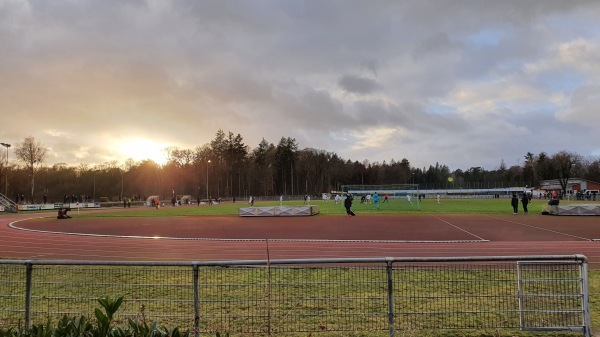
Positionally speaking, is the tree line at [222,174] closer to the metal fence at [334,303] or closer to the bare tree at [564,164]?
the bare tree at [564,164]

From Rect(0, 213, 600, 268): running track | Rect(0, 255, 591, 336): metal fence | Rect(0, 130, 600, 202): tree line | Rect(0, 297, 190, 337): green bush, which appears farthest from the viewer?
Rect(0, 130, 600, 202): tree line

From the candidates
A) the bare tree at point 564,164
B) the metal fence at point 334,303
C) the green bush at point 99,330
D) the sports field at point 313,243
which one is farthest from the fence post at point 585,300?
the bare tree at point 564,164

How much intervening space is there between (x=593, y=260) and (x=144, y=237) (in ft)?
64.1

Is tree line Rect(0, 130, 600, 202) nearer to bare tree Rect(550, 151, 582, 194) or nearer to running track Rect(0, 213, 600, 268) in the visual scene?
bare tree Rect(550, 151, 582, 194)

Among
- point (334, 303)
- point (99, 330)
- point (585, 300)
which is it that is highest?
point (99, 330)

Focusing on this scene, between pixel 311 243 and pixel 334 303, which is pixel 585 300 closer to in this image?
pixel 334 303

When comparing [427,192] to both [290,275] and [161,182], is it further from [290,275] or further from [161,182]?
[290,275]

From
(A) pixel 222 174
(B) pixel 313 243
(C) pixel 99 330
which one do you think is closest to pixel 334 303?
(C) pixel 99 330

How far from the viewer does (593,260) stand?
45.1 feet

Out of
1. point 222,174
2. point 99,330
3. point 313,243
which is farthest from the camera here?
point 222,174

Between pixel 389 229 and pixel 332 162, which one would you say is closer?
pixel 389 229

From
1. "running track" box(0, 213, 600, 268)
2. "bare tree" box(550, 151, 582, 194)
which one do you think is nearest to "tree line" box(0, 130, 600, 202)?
"bare tree" box(550, 151, 582, 194)

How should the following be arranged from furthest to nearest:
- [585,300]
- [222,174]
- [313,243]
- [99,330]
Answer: [222,174] → [313,243] → [585,300] → [99,330]

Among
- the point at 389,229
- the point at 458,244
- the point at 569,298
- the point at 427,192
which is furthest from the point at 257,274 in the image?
the point at 427,192
